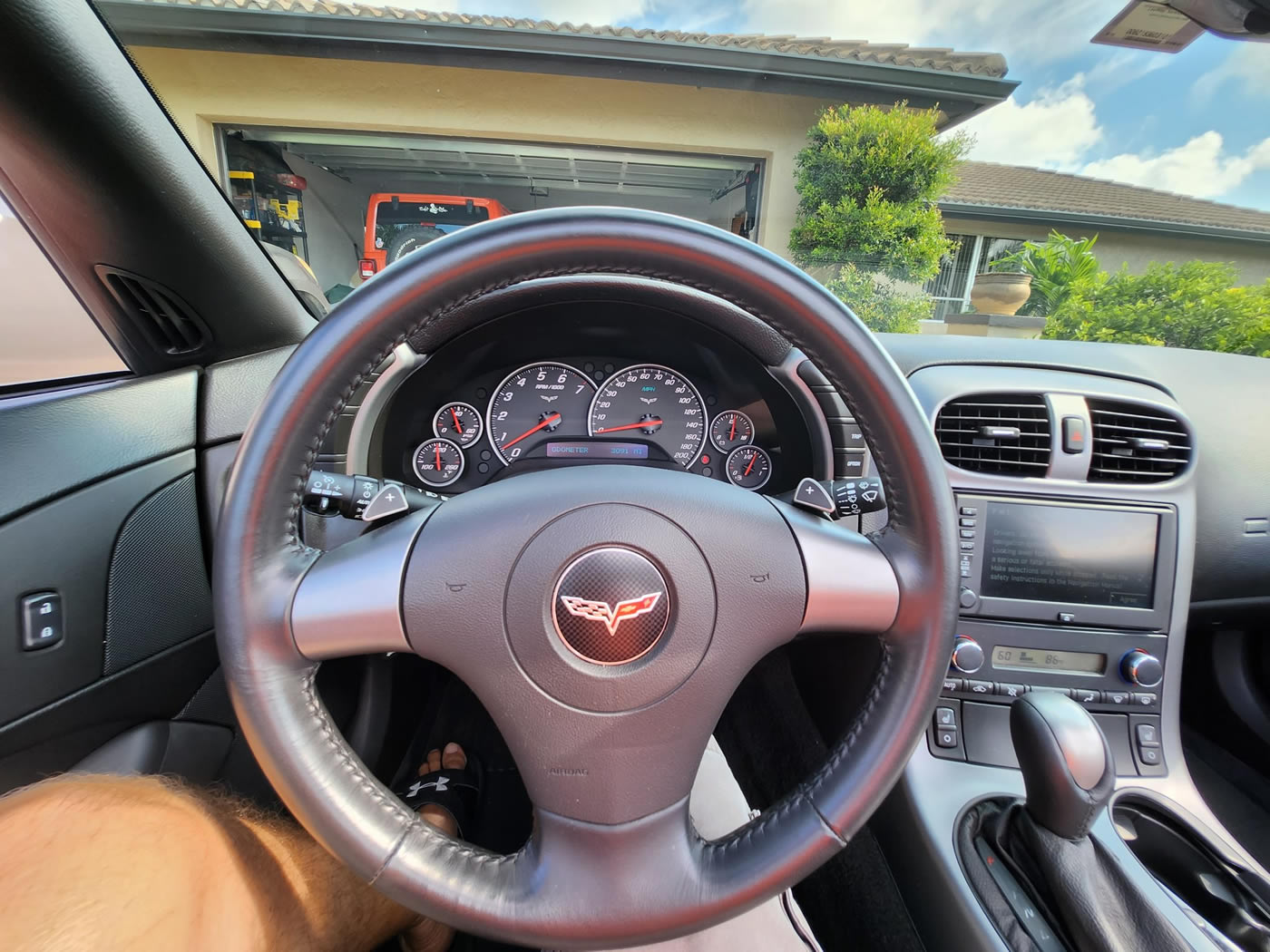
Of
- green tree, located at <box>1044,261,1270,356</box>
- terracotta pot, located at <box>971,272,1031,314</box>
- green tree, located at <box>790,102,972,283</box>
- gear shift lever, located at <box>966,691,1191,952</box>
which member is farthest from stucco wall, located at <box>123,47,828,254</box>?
gear shift lever, located at <box>966,691,1191,952</box>

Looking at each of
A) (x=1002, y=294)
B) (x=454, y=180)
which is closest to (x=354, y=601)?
(x=1002, y=294)

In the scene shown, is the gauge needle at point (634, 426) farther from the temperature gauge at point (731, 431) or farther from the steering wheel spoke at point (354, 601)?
the steering wheel spoke at point (354, 601)

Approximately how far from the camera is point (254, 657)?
2.31ft

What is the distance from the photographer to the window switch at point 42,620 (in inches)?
38.4

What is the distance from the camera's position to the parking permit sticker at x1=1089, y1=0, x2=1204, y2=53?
1.45m

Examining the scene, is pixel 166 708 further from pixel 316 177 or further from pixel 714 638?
pixel 316 177

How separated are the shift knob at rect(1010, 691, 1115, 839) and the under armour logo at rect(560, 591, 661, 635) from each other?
81 cm

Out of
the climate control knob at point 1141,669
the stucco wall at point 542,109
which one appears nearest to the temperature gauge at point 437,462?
the climate control knob at point 1141,669

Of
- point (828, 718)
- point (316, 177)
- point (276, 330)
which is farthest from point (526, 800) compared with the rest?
point (316, 177)

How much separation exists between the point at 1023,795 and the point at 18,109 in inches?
92.2

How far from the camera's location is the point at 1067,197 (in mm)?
8945

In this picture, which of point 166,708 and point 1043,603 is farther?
point 1043,603

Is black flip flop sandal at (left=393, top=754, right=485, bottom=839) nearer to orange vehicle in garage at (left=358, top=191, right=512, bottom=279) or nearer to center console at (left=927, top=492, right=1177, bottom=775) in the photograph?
center console at (left=927, top=492, right=1177, bottom=775)

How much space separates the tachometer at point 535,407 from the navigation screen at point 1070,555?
3.68 ft
